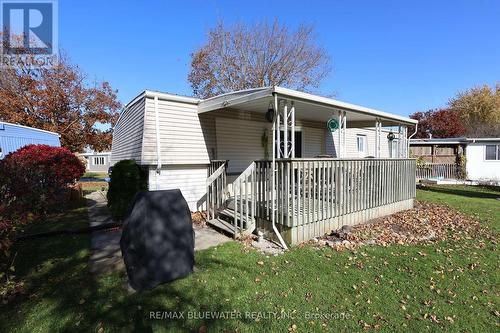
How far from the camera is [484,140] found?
17750 mm

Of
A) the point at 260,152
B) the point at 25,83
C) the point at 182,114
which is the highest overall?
the point at 25,83

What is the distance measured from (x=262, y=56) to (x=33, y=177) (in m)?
18.8

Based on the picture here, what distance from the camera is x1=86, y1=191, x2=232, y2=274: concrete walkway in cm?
415

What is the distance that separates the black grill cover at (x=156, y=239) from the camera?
339 centimetres

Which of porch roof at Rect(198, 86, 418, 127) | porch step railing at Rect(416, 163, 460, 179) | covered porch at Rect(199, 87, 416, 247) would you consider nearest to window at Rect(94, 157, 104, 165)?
Answer: covered porch at Rect(199, 87, 416, 247)

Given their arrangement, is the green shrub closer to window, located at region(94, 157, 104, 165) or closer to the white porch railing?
the white porch railing

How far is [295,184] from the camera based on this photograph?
17.7 ft

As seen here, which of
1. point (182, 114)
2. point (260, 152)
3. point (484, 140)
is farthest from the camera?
point (484, 140)

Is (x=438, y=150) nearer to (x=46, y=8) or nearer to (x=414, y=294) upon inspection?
(x=414, y=294)

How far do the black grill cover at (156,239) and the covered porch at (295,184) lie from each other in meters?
1.85

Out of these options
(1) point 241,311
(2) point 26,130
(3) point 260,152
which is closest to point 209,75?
(2) point 26,130

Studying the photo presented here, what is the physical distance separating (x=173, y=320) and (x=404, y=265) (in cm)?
355

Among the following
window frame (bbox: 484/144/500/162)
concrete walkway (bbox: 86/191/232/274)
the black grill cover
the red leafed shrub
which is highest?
window frame (bbox: 484/144/500/162)

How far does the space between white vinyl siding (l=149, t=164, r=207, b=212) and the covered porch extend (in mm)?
451
